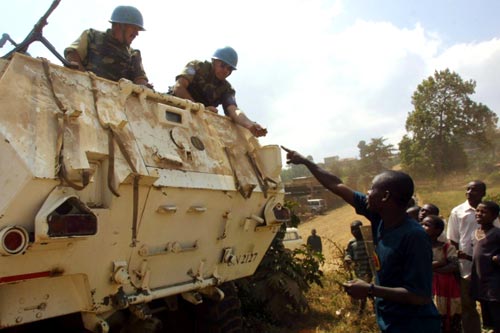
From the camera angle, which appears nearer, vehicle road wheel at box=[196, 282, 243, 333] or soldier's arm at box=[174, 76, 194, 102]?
vehicle road wheel at box=[196, 282, 243, 333]

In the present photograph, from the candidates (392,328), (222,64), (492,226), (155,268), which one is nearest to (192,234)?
(155,268)

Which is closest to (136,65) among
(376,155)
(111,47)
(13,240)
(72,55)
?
(111,47)

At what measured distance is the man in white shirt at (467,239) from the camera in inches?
183

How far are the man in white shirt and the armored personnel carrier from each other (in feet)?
6.36

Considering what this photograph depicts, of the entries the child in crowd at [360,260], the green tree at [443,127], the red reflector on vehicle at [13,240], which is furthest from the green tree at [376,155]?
the red reflector on vehicle at [13,240]

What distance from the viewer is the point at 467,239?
4.78 m

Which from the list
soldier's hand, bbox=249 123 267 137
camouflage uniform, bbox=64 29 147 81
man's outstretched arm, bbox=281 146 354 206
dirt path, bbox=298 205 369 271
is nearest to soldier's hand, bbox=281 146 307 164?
man's outstretched arm, bbox=281 146 354 206

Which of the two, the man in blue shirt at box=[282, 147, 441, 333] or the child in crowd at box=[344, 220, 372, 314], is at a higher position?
the man in blue shirt at box=[282, 147, 441, 333]

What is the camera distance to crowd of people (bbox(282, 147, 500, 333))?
228 centimetres

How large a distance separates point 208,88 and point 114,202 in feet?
7.70

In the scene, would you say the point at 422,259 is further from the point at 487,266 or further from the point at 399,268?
the point at 487,266

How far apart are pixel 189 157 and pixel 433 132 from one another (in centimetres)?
2784

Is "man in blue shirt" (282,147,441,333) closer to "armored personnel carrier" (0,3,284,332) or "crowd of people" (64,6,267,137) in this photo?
"armored personnel carrier" (0,3,284,332)

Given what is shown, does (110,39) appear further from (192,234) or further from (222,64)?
(192,234)
